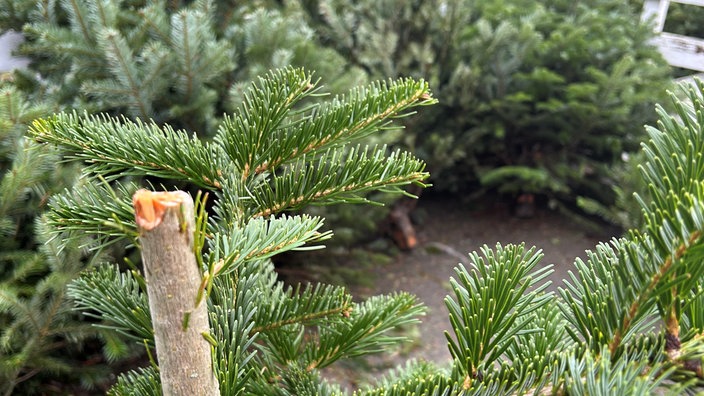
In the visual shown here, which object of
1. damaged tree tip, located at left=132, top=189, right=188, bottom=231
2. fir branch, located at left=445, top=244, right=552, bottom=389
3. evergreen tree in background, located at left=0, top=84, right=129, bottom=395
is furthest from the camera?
evergreen tree in background, located at left=0, top=84, right=129, bottom=395

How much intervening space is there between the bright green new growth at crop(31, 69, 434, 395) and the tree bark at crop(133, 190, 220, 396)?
0.04 m

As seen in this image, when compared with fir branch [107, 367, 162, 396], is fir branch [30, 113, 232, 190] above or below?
above

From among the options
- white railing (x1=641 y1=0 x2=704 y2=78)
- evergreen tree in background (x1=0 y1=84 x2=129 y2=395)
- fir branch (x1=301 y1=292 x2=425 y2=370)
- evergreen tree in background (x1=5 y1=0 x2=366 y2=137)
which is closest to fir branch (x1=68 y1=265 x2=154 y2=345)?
fir branch (x1=301 y1=292 x2=425 y2=370)

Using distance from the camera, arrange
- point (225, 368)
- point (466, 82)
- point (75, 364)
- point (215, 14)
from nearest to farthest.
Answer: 1. point (225, 368)
2. point (75, 364)
3. point (215, 14)
4. point (466, 82)

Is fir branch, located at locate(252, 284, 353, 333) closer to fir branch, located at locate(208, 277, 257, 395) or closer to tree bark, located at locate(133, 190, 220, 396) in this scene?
fir branch, located at locate(208, 277, 257, 395)

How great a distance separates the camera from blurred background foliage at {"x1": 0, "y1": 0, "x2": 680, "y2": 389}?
7.46 ft

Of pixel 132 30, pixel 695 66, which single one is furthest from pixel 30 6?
pixel 695 66

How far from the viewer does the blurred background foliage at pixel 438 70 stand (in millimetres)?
2273

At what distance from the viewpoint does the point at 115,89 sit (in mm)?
2145

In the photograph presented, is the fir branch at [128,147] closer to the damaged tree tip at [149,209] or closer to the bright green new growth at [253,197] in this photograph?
the bright green new growth at [253,197]

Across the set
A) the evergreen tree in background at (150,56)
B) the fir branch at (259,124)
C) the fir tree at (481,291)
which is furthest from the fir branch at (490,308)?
the evergreen tree in background at (150,56)

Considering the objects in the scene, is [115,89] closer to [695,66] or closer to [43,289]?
[43,289]

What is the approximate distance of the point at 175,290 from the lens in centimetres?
55

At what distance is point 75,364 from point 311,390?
154 cm
